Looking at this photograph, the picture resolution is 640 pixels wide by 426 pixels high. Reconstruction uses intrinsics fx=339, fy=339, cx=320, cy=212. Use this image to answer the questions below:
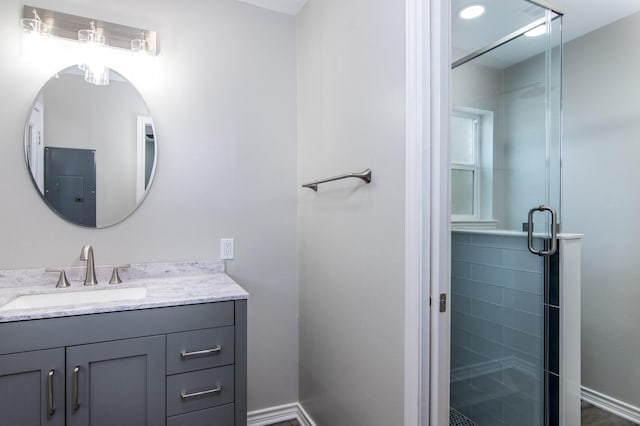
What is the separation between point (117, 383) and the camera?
128 centimetres

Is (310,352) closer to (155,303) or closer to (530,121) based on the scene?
(155,303)

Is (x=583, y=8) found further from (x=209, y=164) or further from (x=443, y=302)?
(x=209, y=164)

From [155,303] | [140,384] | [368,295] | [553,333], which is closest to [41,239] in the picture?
[155,303]

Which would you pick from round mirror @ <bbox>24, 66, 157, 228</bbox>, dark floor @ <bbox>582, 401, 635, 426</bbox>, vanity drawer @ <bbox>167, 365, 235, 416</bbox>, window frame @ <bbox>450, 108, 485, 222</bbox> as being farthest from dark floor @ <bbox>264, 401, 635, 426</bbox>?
round mirror @ <bbox>24, 66, 157, 228</bbox>

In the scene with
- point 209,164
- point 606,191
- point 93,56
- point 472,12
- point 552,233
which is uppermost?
point 472,12

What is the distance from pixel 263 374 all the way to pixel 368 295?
1069 millimetres

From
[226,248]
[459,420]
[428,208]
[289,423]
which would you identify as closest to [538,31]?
[428,208]

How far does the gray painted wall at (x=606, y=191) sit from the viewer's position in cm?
205

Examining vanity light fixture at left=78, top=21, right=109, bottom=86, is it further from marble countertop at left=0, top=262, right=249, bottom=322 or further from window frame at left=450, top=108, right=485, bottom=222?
window frame at left=450, top=108, right=485, bottom=222

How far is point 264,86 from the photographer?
2049 mm

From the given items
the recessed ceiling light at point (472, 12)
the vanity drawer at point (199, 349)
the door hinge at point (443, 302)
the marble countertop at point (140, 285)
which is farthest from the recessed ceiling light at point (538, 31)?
the vanity drawer at point (199, 349)

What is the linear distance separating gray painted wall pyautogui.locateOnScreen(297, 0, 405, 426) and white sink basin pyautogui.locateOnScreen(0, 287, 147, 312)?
88cm

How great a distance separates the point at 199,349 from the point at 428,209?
1059 mm

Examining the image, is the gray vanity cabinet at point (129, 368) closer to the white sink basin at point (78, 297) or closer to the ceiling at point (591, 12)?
the white sink basin at point (78, 297)
